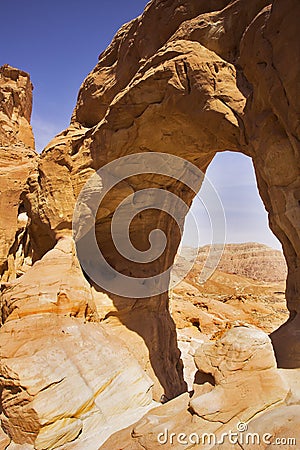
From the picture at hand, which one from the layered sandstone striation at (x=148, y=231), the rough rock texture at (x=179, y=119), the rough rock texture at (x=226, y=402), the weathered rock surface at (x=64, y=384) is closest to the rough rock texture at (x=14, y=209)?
the layered sandstone striation at (x=148, y=231)

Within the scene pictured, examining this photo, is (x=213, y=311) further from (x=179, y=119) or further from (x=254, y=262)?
(x=254, y=262)

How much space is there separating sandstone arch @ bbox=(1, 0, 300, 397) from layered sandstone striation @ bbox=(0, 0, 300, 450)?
0.03 meters

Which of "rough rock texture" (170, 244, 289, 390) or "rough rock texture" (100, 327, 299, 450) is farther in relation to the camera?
"rough rock texture" (170, 244, 289, 390)

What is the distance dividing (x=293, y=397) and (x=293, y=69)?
4267 mm

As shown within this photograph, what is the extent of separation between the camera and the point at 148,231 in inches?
372

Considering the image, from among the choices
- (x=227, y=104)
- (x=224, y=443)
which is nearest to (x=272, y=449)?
(x=224, y=443)

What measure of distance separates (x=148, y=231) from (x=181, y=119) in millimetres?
3714

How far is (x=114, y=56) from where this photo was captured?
8.73m

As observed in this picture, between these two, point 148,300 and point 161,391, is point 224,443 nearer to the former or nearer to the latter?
point 161,391

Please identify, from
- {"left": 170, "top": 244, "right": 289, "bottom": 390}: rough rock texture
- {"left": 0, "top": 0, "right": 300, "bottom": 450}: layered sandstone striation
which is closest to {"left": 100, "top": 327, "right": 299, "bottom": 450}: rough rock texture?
{"left": 0, "top": 0, "right": 300, "bottom": 450}: layered sandstone striation

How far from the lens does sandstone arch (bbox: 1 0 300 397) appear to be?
4.89 metres

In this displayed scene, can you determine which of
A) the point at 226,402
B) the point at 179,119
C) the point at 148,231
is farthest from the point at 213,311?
the point at 226,402

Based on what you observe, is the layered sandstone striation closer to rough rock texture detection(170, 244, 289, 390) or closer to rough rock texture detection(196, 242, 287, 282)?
rough rock texture detection(170, 244, 289, 390)

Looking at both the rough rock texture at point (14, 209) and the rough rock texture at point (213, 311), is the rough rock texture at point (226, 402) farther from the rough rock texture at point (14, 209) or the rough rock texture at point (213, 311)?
the rough rock texture at point (14, 209)
